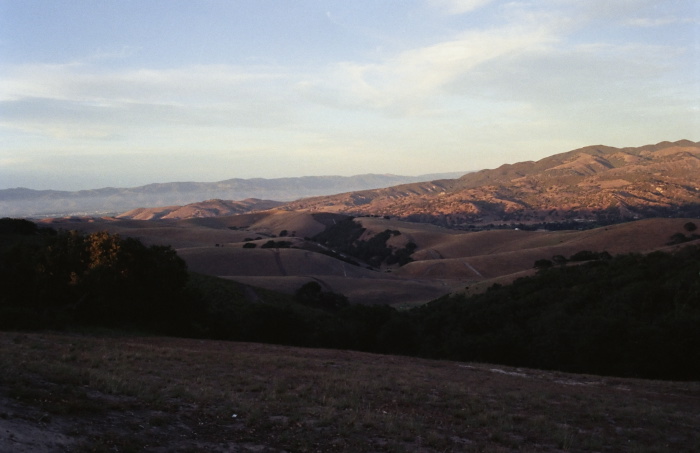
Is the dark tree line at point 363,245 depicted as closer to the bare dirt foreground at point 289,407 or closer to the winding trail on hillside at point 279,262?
the winding trail on hillside at point 279,262

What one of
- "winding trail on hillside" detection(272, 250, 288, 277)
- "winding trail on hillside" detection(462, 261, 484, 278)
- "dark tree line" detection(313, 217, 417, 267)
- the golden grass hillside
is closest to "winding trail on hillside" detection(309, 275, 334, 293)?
the golden grass hillside

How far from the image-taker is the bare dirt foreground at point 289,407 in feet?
26.7

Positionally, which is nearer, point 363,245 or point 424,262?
point 424,262

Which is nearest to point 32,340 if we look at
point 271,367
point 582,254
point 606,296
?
point 271,367

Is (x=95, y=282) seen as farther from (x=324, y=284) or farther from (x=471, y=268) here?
(x=471, y=268)

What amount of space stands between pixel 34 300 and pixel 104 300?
4.09 metres

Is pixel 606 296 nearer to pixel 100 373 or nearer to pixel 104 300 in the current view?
pixel 104 300

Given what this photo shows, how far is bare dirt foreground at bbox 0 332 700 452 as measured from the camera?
26.7 feet

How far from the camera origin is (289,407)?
10.5m

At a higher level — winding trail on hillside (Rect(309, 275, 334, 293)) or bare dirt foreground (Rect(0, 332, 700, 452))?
bare dirt foreground (Rect(0, 332, 700, 452))

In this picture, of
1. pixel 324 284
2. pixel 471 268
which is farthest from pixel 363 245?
pixel 324 284

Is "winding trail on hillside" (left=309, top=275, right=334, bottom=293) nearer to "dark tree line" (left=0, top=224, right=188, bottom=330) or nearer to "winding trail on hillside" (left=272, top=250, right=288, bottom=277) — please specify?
"winding trail on hillside" (left=272, top=250, right=288, bottom=277)

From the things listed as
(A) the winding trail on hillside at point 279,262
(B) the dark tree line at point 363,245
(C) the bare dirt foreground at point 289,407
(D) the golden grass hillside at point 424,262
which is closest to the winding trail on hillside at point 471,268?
(D) the golden grass hillside at point 424,262

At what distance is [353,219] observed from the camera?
452 ft
